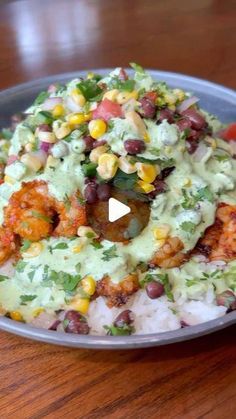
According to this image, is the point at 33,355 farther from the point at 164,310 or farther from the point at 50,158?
the point at 50,158

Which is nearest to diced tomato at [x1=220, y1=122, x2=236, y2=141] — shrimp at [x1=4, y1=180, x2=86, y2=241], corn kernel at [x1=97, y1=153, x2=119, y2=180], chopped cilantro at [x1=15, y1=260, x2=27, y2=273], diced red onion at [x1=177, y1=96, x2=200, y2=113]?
diced red onion at [x1=177, y1=96, x2=200, y2=113]

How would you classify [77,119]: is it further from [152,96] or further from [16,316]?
[16,316]

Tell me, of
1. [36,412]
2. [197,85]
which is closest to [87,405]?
[36,412]

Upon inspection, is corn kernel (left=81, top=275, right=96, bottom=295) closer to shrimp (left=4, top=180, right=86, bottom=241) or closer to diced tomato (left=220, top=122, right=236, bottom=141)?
shrimp (left=4, top=180, right=86, bottom=241)

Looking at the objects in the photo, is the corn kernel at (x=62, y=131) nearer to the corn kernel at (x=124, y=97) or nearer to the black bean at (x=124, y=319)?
the corn kernel at (x=124, y=97)

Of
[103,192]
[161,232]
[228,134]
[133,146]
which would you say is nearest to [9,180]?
[103,192]
